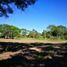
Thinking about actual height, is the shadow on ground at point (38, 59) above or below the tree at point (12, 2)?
below

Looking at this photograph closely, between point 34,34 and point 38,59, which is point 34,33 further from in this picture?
point 38,59

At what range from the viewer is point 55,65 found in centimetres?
964

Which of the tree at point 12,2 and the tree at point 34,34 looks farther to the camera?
the tree at point 34,34

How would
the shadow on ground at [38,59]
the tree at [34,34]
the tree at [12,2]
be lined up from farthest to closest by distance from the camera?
the tree at [34,34]
the tree at [12,2]
the shadow on ground at [38,59]

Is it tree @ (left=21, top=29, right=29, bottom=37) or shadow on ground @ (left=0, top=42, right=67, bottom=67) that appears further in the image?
tree @ (left=21, top=29, right=29, bottom=37)

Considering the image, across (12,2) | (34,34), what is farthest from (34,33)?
(12,2)

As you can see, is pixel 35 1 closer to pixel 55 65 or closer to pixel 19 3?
pixel 19 3

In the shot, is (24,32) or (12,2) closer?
(12,2)

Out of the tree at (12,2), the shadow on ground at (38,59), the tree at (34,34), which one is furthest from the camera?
the tree at (34,34)

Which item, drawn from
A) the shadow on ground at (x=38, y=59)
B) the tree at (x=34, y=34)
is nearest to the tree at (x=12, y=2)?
the shadow on ground at (x=38, y=59)

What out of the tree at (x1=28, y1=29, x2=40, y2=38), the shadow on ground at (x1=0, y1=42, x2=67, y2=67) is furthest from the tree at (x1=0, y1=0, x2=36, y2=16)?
the tree at (x1=28, y1=29, x2=40, y2=38)

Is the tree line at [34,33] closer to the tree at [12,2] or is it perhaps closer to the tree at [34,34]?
the tree at [34,34]

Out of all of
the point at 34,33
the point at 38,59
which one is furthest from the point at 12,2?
the point at 34,33

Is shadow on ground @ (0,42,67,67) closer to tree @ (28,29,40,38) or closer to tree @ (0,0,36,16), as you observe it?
tree @ (0,0,36,16)
